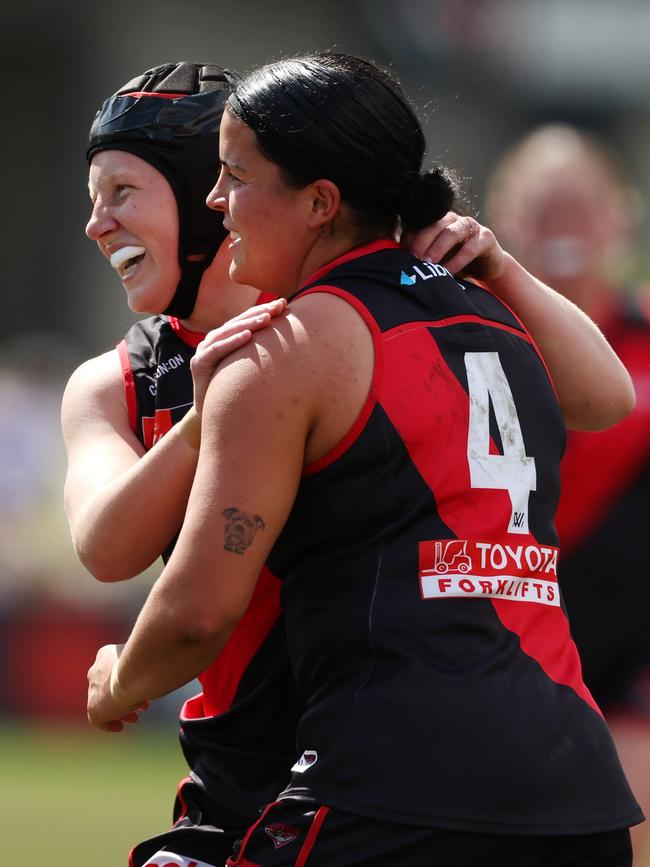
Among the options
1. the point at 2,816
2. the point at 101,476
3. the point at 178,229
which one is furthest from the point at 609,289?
the point at 2,816

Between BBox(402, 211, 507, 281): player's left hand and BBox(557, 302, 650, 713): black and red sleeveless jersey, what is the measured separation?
5.98 ft

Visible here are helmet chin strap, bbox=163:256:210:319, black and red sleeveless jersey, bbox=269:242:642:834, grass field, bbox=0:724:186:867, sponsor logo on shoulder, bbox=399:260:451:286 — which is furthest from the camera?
grass field, bbox=0:724:186:867

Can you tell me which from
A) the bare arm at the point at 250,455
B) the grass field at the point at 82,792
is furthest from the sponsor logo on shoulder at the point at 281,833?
the grass field at the point at 82,792

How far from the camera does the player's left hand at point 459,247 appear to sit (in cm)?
298

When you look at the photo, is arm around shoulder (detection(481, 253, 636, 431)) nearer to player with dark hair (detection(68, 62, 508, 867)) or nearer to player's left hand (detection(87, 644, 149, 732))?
player with dark hair (detection(68, 62, 508, 867))

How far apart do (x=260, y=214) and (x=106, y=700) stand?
1007 millimetres

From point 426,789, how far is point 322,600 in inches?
14.7

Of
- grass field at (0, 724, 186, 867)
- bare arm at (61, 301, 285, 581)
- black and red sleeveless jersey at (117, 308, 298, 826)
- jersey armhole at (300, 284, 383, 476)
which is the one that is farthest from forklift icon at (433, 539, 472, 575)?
grass field at (0, 724, 186, 867)

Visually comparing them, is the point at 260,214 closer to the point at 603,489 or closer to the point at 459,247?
the point at 459,247

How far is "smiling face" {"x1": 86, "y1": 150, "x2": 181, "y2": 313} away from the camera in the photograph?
3.40 meters

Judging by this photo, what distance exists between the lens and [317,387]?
2527 millimetres

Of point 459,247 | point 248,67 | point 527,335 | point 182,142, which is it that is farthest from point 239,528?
point 248,67

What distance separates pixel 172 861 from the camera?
3.04m

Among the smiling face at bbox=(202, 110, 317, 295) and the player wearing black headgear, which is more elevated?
the smiling face at bbox=(202, 110, 317, 295)
